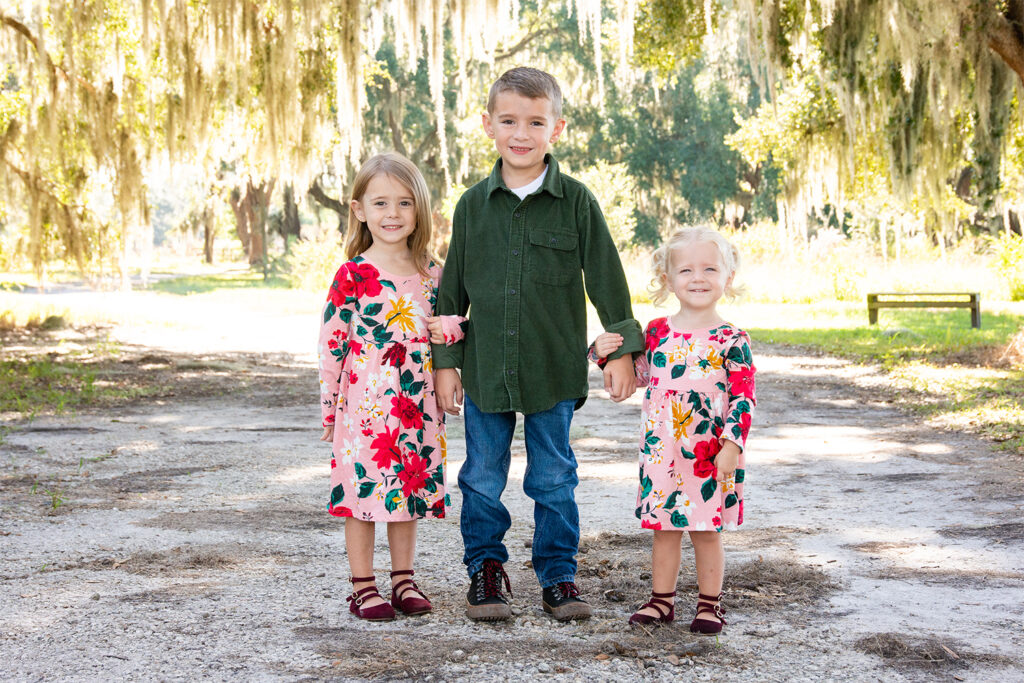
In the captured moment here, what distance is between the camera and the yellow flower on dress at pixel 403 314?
3.29 metres

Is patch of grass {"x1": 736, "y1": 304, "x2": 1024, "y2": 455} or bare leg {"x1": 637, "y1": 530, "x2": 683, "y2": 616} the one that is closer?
bare leg {"x1": 637, "y1": 530, "x2": 683, "y2": 616}

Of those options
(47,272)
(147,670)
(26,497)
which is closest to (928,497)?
(147,670)

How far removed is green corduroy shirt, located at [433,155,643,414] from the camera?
320cm

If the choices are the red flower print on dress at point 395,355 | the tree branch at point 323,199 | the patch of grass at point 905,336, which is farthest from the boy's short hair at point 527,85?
the tree branch at point 323,199

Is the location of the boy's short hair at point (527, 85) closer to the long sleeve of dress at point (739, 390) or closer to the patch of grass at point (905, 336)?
the long sleeve of dress at point (739, 390)

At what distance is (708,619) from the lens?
2.96 m

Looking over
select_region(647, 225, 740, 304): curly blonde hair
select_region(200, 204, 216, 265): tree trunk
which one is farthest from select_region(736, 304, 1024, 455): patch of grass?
select_region(200, 204, 216, 265): tree trunk

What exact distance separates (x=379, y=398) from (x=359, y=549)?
1.57 ft

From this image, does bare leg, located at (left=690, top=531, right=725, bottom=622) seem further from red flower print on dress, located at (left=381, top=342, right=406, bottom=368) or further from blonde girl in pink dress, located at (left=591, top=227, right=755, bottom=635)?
red flower print on dress, located at (left=381, top=342, right=406, bottom=368)

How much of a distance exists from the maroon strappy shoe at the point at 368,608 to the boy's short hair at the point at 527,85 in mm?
1547

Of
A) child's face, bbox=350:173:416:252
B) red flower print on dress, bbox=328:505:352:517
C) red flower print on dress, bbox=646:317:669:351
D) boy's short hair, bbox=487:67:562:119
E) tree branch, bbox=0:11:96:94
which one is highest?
tree branch, bbox=0:11:96:94

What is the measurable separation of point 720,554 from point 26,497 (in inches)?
137

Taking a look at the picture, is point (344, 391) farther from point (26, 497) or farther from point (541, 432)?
point (26, 497)

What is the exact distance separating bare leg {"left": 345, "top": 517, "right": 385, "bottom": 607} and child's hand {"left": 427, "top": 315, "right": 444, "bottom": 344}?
2.03ft
